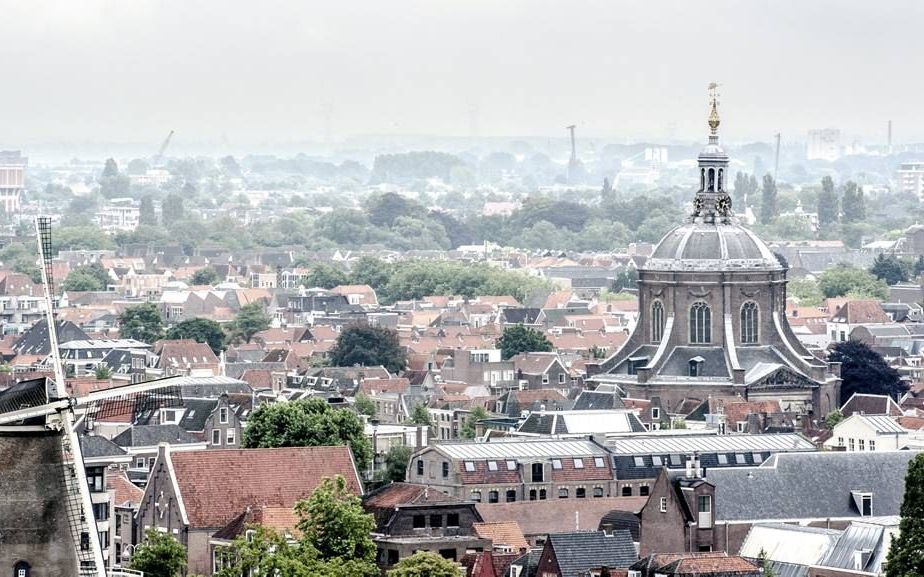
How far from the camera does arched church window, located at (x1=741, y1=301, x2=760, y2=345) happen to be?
433ft

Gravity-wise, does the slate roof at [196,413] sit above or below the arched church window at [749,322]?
below

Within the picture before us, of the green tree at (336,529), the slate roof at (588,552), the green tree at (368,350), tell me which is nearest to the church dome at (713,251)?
the green tree at (368,350)

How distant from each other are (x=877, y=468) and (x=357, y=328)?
78.5m

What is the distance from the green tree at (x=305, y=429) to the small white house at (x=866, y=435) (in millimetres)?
15358

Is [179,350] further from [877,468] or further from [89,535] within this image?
[89,535]

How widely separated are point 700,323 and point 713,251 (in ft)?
9.50

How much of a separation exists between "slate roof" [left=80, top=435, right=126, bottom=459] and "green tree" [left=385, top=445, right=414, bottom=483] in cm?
835

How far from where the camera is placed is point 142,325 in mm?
190125

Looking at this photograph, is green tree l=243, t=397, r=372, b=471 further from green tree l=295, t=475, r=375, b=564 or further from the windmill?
the windmill

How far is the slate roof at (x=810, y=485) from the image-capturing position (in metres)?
87.7

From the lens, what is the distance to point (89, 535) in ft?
206

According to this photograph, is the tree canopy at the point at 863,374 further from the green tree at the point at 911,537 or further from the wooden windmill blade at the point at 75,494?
the wooden windmill blade at the point at 75,494

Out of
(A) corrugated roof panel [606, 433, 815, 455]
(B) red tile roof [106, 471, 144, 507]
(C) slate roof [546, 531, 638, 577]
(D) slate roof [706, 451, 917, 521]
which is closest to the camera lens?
(C) slate roof [546, 531, 638, 577]

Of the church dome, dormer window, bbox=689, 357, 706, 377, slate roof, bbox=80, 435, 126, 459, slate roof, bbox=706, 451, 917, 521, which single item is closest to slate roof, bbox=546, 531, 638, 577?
slate roof, bbox=706, 451, 917, 521
